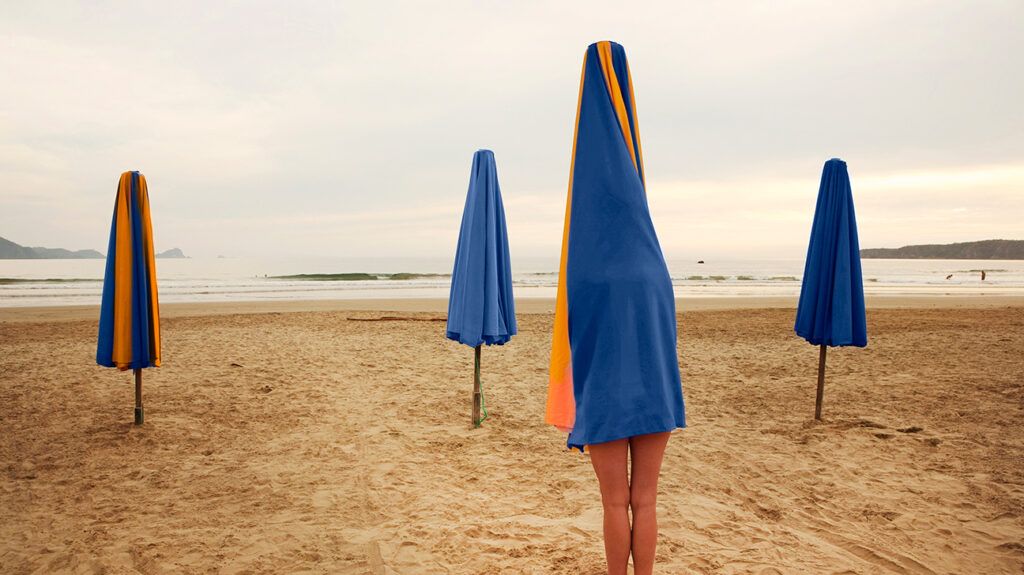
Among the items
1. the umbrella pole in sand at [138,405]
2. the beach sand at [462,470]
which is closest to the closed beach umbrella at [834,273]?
the beach sand at [462,470]

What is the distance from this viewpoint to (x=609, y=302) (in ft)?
5.81

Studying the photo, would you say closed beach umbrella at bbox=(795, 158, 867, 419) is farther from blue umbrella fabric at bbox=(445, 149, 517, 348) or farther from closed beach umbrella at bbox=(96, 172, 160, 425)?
closed beach umbrella at bbox=(96, 172, 160, 425)

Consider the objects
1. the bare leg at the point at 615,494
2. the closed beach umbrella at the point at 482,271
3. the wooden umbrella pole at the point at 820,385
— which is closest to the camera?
the bare leg at the point at 615,494

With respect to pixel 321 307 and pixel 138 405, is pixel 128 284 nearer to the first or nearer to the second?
pixel 138 405

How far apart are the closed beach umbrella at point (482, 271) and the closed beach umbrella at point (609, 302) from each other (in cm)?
305

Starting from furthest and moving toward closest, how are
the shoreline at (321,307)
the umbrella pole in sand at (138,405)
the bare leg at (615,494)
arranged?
the shoreline at (321,307)
the umbrella pole in sand at (138,405)
the bare leg at (615,494)

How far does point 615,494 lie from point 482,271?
3.21m

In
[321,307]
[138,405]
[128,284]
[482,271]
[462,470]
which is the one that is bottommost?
[462,470]

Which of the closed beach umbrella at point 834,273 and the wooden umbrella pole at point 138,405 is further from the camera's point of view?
the wooden umbrella pole at point 138,405

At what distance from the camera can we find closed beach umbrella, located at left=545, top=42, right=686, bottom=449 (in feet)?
5.86

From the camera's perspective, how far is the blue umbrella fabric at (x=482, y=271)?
4934mm

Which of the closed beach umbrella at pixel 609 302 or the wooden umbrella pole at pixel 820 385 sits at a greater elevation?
the closed beach umbrella at pixel 609 302

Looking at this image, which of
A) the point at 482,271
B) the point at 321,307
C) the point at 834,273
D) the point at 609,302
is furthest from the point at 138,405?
the point at 321,307

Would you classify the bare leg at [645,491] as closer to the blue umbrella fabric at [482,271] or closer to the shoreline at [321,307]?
the blue umbrella fabric at [482,271]
